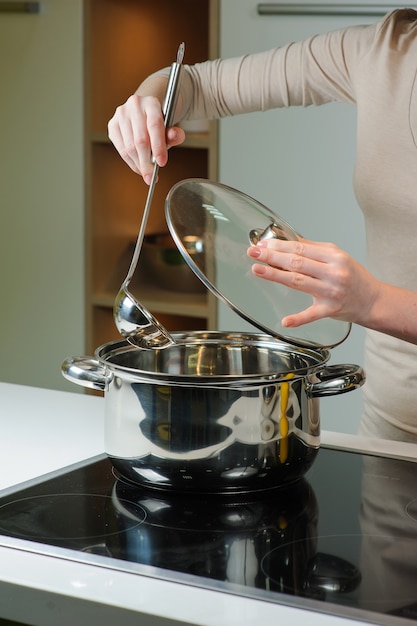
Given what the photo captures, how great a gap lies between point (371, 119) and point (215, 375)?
56 cm

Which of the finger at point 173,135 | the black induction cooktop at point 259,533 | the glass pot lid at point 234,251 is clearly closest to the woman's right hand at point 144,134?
the finger at point 173,135

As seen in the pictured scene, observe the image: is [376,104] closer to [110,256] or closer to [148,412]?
[148,412]

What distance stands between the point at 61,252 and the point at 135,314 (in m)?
1.73

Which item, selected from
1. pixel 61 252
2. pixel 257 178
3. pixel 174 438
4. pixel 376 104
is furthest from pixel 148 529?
pixel 61 252

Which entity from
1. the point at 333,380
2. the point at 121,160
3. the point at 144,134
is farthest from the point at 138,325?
the point at 121,160

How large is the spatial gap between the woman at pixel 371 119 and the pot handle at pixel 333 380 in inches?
3.2

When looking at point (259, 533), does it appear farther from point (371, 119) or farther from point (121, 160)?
point (121, 160)

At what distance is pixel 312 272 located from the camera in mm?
849

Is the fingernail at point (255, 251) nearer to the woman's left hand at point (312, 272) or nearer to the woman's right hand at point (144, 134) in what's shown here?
the woman's left hand at point (312, 272)

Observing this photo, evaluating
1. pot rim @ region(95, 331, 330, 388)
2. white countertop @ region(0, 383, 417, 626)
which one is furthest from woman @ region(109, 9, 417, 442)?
white countertop @ region(0, 383, 417, 626)

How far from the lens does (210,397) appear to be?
2.66ft

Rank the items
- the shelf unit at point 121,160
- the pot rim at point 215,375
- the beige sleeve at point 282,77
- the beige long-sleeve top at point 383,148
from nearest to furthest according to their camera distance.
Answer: the pot rim at point 215,375, the beige long-sleeve top at point 383,148, the beige sleeve at point 282,77, the shelf unit at point 121,160

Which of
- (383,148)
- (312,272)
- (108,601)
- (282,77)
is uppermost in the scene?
(282,77)

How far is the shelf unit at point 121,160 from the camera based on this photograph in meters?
2.46
